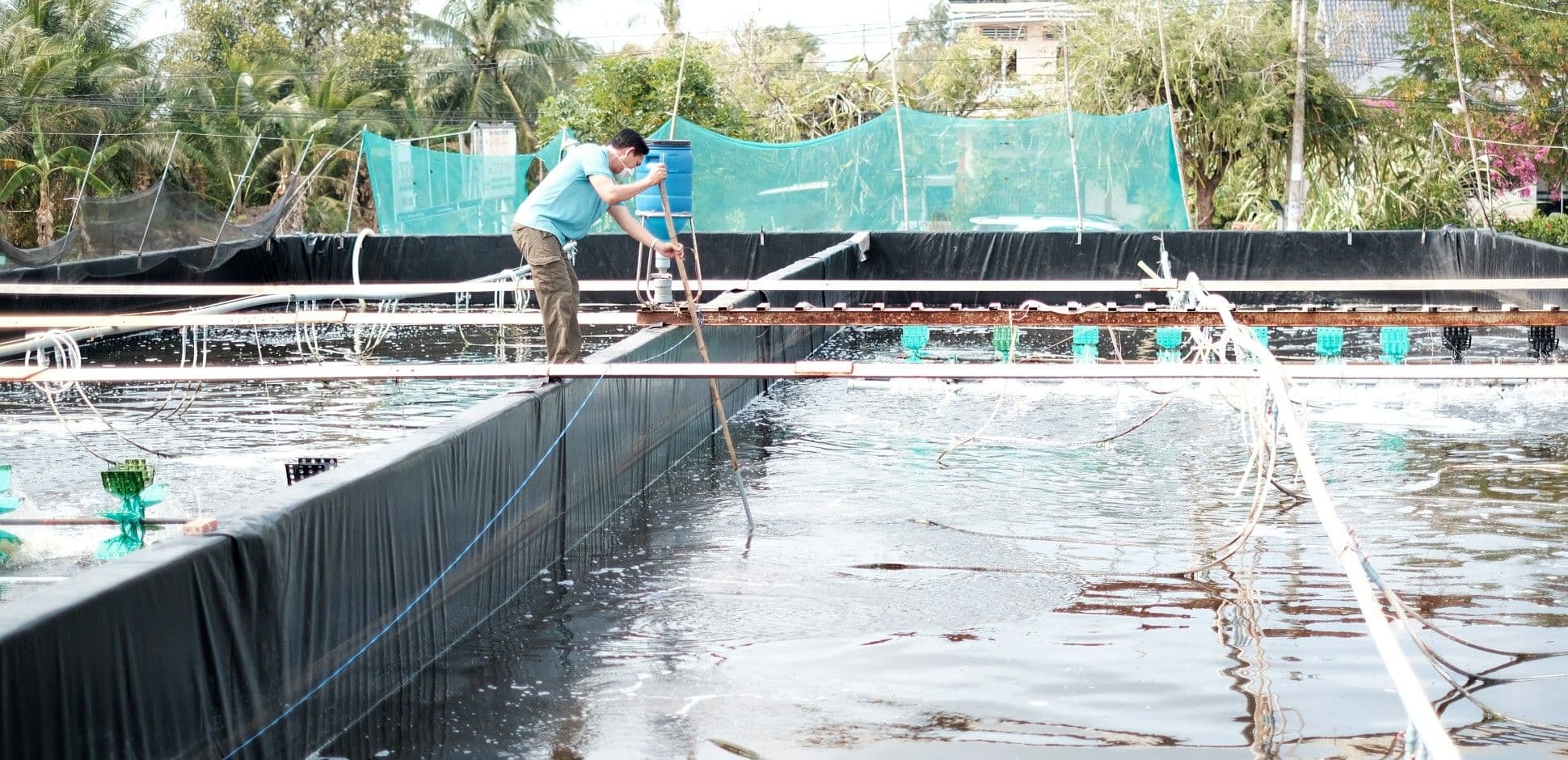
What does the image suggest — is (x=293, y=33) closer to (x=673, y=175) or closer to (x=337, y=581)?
(x=673, y=175)

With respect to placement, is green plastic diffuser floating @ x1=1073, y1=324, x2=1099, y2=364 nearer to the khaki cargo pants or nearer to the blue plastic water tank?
the blue plastic water tank

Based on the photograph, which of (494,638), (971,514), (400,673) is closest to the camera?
(400,673)

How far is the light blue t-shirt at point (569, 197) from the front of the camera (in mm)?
8969

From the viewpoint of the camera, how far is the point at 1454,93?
91.4 ft

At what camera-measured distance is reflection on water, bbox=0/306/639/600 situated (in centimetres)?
927

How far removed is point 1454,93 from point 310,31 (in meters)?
35.4

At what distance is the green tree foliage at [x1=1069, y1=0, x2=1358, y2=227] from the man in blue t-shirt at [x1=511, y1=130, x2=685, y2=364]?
71.7 feet

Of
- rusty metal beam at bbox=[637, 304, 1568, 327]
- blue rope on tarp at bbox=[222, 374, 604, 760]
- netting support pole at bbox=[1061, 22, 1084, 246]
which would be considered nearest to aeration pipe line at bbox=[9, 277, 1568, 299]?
rusty metal beam at bbox=[637, 304, 1568, 327]

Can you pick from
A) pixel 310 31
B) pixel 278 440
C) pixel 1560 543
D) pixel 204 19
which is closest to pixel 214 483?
pixel 278 440

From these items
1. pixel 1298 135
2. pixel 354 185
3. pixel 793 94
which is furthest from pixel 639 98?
pixel 1298 135

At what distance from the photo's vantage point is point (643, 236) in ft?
30.3

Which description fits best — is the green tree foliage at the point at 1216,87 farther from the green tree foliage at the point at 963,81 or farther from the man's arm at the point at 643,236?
the man's arm at the point at 643,236

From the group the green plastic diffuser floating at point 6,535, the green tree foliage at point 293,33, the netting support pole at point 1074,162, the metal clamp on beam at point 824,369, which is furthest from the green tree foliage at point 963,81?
the green plastic diffuser floating at point 6,535

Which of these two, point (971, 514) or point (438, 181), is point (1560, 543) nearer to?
point (971, 514)
